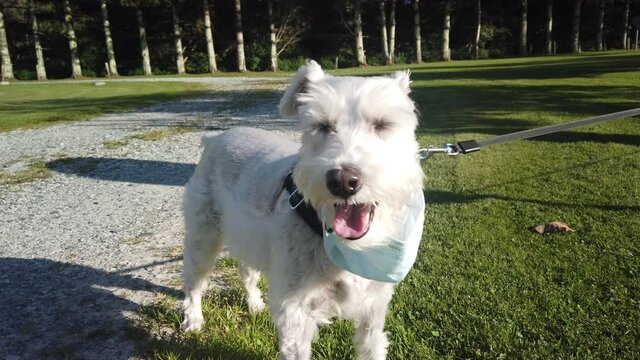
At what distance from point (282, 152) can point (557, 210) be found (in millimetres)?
4382

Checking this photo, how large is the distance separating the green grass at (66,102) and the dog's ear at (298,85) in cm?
1675

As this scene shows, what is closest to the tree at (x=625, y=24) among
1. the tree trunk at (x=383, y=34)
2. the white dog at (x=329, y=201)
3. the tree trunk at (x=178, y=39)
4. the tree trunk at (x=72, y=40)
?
the tree trunk at (x=383, y=34)

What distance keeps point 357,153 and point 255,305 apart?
252cm

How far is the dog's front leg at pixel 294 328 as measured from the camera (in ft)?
10.3

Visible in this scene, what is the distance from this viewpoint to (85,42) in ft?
168

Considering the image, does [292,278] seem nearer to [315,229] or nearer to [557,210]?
[315,229]

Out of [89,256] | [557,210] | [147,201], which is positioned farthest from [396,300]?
[147,201]

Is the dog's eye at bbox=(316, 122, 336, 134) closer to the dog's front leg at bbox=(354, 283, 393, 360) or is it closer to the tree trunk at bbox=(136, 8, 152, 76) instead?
the dog's front leg at bbox=(354, 283, 393, 360)

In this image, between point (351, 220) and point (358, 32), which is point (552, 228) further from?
point (358, 32)

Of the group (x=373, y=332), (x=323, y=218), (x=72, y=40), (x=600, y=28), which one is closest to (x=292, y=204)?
(x=323, y=218)

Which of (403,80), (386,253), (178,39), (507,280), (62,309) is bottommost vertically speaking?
(507,280)

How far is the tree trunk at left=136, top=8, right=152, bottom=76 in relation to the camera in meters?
48.2

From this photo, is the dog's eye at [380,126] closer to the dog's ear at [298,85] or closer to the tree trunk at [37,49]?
the dog's ear at [298,85]

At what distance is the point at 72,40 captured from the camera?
4750 centimetres
